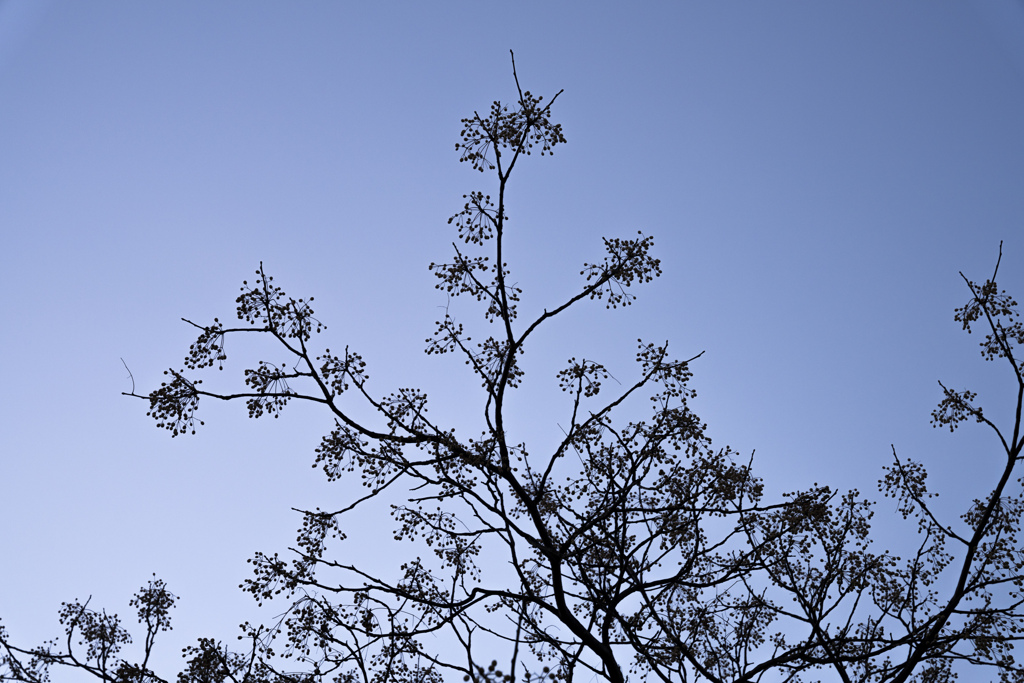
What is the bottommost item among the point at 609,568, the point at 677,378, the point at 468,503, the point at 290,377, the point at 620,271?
the point at 609,568

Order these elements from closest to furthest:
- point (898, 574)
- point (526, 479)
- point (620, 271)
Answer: point (620, 271)
point (526, 479)
point (898, 574)

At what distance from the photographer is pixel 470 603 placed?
6883mm

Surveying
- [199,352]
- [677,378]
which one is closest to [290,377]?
[199,352]

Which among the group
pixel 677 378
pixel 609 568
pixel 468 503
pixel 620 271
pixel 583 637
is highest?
pixel 620 271

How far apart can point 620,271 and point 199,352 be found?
4563 mm

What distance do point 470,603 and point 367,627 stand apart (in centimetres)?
154

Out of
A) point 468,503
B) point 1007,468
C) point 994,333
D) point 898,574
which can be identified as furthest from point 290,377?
point 898,574

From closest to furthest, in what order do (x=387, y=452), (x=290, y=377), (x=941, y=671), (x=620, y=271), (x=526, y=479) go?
1. (x=290, y=377)
2. (x=387, y=452)
3. (x=620, y=271)
4. (x=526, y=479)
5. (x=941, y=671)

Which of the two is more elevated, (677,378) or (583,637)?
(677,378)

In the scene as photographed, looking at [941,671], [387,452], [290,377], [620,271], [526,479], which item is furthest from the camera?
[941,671]

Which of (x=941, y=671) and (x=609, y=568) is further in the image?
(x=941, y=671)

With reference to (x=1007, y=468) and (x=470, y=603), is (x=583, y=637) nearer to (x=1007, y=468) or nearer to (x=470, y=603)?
(x=470, y=603)

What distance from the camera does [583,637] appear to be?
6.93 m

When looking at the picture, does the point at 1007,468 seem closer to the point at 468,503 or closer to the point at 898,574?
the point at 898,574
